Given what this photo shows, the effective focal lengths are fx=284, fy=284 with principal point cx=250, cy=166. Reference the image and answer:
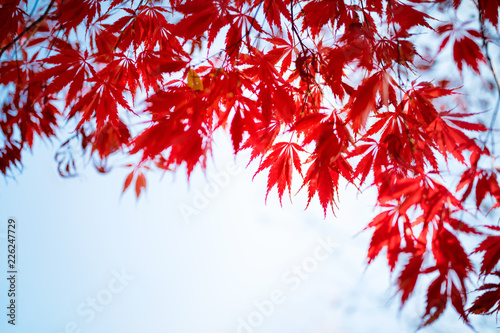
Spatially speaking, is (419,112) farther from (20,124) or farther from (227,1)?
(20,124)

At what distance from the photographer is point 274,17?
102 cm

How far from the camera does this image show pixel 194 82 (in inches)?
34.0

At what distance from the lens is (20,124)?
1817 millimetres

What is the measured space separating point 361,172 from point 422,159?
0.19 metres

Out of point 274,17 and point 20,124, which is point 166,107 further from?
point 20,124

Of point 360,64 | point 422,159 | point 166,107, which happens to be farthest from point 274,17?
point 422,159

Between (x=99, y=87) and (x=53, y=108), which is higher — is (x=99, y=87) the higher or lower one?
the lower one

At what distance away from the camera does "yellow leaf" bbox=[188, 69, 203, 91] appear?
2.82ft

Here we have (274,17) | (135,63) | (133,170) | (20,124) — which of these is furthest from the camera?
(20,124)

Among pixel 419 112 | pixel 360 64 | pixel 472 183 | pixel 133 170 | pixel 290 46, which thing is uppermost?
pixel 290 46

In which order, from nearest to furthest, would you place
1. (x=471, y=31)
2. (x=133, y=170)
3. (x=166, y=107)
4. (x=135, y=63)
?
(x=166, y=107) → (x=471, y=31) → (x=135, y=63) → (x=133, y=170)

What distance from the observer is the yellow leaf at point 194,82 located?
861 mm

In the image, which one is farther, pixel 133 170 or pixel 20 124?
pixel 20 124

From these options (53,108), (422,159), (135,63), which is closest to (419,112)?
(422,159)
